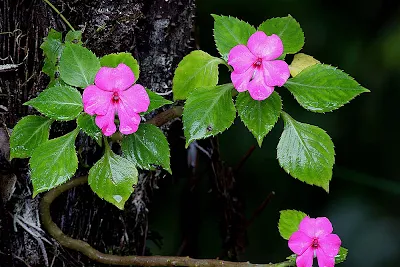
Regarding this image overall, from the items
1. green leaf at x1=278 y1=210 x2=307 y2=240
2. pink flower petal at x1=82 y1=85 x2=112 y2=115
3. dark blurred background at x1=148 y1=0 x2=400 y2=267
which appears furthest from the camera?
dark blurred background at x1=148 y1=0 x2=400 y2=267

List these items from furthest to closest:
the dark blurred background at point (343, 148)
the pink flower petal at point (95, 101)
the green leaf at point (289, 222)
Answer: the dark blurred background at point (343, 148), the green leaf at point (289, 222), the pink flower petal at point (95, 101)

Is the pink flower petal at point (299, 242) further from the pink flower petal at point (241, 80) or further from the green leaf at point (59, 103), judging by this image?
the green leaf at point (59, 103)

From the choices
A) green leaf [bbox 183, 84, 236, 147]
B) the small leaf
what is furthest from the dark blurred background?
green leaf [bbox 183, 84, 236, 147]

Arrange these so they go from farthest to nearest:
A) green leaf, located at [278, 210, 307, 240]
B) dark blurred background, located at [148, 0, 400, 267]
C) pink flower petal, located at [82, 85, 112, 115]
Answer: dark blurred background, located at [148, 0, 400, 267]
green leaf, located at [278, 210, 307, 240]
pink flower petal, located at [82, 85, 112, 115]

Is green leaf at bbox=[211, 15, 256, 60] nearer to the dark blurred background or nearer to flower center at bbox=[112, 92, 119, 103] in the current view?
flower center at bbox=[112, 92, 119, 103]

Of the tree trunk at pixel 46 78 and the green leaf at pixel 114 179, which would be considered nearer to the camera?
the green leaf at pixel 114 179

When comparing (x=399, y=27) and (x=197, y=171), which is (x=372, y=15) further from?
(x=197, y=171)

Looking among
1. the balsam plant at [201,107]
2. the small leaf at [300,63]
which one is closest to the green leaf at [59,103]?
the balsam plant at [201,107]

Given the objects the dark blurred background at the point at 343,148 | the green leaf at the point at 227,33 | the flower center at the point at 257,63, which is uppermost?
the green leaf at the point at 227,33
